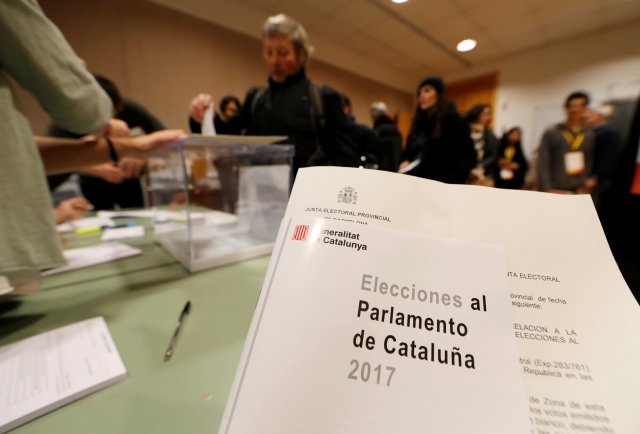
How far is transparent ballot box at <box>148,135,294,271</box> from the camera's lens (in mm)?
716

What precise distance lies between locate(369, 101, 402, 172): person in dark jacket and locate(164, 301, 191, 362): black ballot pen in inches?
47.3

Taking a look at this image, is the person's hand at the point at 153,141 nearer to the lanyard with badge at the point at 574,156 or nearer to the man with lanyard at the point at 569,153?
the man with lanyard at the point at 569,153

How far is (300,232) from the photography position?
21 cm

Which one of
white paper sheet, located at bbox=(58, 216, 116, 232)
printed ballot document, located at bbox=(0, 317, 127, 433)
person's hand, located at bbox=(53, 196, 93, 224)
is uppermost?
person's hand, located at bbox=(53, 196, 93, 224)

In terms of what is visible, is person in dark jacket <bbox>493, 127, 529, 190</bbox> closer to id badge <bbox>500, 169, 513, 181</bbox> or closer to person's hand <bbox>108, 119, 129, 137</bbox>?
id badge <bbox>500, 169, 513, 181</bbox>

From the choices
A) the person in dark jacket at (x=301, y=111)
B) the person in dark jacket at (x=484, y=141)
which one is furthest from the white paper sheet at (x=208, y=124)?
the person in dark jacket at (x=484, y=141)

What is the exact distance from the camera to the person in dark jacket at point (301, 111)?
103cm

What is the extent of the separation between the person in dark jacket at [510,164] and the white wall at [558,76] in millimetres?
866

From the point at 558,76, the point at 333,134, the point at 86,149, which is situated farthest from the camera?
the point at 558,76

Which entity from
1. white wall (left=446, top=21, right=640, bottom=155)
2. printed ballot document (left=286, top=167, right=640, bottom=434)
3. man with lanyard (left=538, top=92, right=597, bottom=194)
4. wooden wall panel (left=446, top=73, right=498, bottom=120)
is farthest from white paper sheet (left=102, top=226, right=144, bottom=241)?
wooden wall panel (left=446, top=73, right=498, bottom=120)

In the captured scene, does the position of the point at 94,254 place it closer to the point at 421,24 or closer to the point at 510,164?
the point at 421,24

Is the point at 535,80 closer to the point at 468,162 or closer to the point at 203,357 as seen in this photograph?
the point at 468,162

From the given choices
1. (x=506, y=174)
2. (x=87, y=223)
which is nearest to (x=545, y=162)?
(x=506, y=174)

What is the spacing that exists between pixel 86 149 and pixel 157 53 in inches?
98.2
